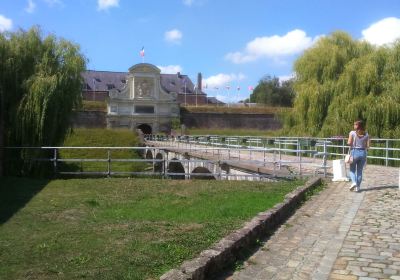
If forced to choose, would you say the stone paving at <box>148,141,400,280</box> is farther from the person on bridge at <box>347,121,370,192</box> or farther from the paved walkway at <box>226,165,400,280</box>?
the person on bridge at <box>347,121,370,192</box>

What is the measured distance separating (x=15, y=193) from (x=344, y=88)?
1959 centimetres

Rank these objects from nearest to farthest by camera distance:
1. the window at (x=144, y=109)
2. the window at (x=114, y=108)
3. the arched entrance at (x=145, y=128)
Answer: the window at (x=114, y=108)
the window at (x=144, y=109)
the arched entrance at (x=145, y=128)

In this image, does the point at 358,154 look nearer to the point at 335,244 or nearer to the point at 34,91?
the point at 335,244

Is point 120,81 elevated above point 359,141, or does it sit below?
above

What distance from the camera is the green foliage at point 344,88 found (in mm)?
23705

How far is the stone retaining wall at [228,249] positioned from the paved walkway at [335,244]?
172 millimetres

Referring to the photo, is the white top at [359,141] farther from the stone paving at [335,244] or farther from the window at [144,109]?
the window at [144,109]

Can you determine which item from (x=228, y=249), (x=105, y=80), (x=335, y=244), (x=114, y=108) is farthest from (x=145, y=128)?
(x=228, y=249)

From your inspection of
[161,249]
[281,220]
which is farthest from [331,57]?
[161,249]

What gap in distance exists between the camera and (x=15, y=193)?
37.2 ft

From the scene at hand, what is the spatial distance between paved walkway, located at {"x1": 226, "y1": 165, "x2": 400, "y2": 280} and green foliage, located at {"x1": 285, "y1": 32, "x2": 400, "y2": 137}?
14.8 metres

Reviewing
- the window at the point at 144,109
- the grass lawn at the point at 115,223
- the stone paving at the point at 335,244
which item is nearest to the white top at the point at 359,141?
the stone paving at the point at 335,244

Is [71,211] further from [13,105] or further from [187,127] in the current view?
[187,127]

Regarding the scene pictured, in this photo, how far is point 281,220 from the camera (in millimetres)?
7867
